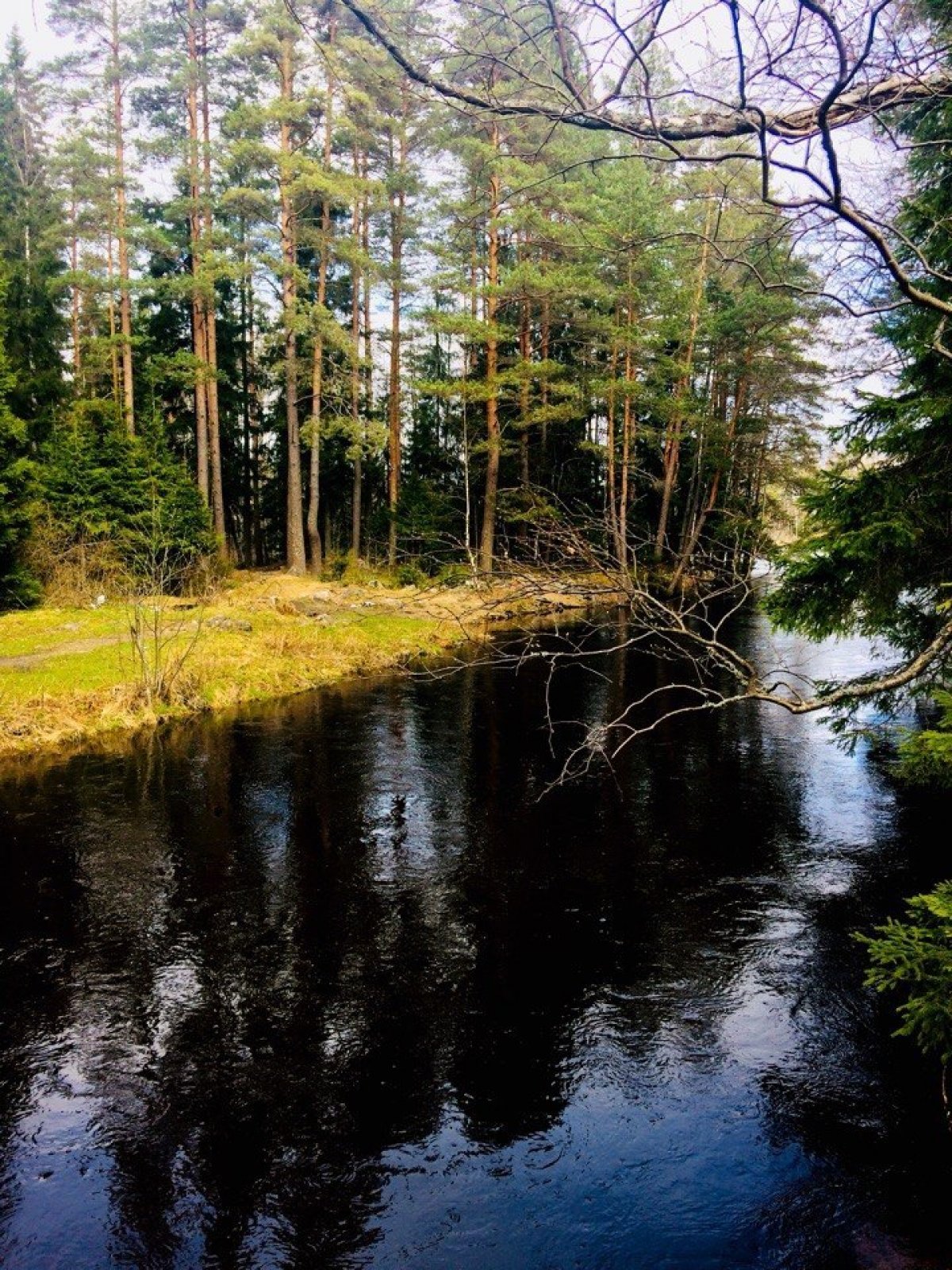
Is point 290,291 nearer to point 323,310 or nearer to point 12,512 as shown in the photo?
point 323,310

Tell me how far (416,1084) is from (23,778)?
758cm

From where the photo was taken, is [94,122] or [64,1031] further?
[94,122]

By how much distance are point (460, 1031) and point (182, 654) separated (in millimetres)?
10314

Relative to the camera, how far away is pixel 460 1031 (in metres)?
5.13

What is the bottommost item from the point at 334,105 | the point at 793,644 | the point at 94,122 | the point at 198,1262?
the point at 198,1262

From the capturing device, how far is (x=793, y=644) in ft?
60.8

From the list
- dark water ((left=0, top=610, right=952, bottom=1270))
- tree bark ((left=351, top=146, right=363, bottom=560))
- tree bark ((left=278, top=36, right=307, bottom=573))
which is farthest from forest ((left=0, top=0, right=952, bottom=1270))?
tree bark ((left=351, top=146, right=363, bottom=560))

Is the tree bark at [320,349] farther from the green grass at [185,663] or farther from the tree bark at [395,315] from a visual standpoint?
the green grass at [185,663]

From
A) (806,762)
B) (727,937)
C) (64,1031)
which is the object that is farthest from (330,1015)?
(806,762)

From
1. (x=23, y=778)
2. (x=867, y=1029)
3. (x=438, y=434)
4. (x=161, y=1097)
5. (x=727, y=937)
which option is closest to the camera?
(x=161, y=1097)

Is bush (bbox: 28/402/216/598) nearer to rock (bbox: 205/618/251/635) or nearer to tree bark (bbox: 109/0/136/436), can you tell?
tree bark (bbox: 109/0/136/436)

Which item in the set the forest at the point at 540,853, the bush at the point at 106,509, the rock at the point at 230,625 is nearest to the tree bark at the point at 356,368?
the bush at the point at 106,509

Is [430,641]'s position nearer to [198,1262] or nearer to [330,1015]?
[330,1015]

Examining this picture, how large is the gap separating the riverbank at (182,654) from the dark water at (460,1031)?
245cm
